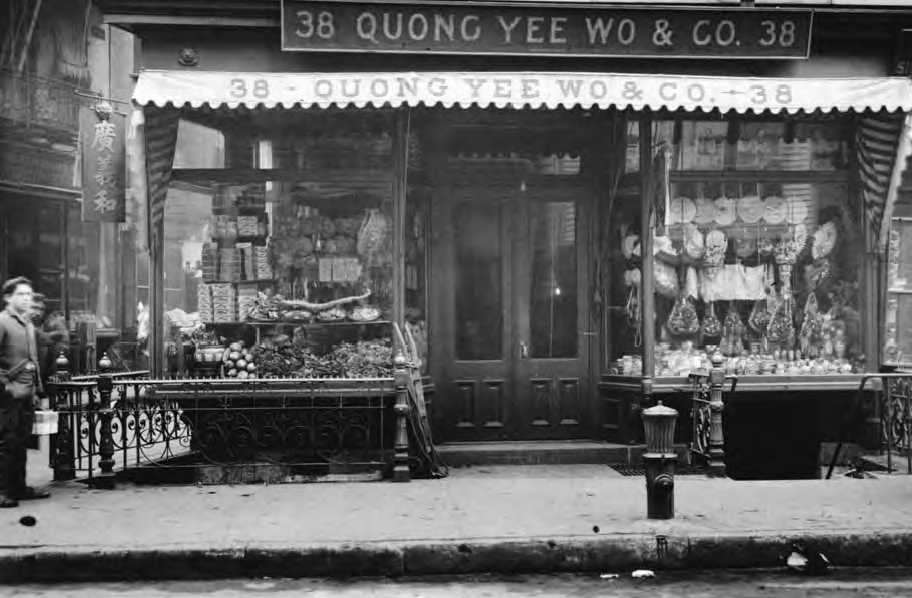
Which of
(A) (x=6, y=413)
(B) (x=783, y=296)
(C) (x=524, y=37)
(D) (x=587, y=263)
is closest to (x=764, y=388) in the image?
(B) (x=783, y=296)

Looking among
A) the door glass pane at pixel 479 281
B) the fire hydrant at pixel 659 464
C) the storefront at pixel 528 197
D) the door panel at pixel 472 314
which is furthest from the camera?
the door glass pane at pixel 479 281

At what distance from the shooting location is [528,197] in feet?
39.4

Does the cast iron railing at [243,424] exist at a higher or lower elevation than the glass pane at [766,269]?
lower

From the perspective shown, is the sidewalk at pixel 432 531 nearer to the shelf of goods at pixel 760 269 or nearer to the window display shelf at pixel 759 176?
the shelf of goods at pixel 760 269

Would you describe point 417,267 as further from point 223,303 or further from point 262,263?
point 223,303

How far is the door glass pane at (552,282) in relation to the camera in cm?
1204

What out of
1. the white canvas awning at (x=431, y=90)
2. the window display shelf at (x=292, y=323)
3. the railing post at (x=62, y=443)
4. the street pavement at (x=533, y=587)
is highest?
the white canvas awning at (x=431, y=90)

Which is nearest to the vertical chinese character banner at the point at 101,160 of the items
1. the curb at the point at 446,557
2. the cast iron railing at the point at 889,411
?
the curb at the point at 446,557

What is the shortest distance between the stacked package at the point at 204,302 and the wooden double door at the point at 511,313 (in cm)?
249

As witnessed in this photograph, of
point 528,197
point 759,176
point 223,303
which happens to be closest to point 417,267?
point 528,197

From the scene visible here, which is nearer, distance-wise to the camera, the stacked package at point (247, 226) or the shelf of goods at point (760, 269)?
the stacked package at point (247, 226)

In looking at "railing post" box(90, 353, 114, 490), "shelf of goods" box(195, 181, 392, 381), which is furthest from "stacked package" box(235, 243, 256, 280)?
"railing post" box(90, 353, 114, 490)

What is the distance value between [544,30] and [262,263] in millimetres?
3982

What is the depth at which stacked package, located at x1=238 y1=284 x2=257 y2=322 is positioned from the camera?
1123 centimetres
